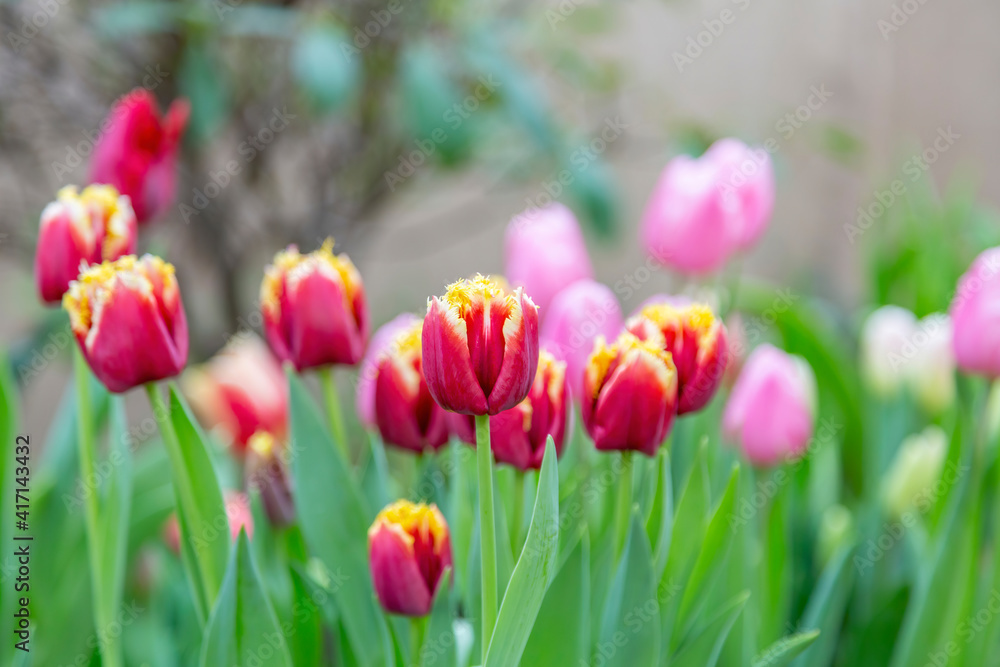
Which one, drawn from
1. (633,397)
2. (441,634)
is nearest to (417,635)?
(441,634)

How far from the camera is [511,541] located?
0.34 m

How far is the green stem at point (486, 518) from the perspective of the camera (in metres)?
0.25

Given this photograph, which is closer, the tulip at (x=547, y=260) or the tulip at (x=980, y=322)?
the tulip at (x=980, y=322)

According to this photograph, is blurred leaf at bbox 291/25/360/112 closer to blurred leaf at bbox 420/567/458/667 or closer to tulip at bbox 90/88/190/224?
tulip at bbox 90/88/190/224

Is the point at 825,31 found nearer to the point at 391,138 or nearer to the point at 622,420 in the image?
the point at 391,138

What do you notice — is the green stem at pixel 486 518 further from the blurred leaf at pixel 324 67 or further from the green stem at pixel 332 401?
the blurred leaf at pixel 324 67

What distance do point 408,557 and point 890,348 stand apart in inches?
16.4

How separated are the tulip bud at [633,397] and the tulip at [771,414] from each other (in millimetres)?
180

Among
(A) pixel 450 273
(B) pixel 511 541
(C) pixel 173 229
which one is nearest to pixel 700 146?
(B) pixel 511 541

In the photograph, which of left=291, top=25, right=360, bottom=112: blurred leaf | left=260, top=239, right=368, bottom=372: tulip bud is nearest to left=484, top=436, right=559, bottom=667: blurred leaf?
left=260, top=239, right=368, bottom=372: tulip bud

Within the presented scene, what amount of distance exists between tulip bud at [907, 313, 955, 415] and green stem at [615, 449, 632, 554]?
298 mm

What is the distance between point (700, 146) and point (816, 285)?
0.59 meters

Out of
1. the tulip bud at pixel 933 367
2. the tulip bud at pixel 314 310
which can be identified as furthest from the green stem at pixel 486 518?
the tulip bud at pixel 933 367

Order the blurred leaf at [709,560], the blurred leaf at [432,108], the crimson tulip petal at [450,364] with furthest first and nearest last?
the blurred leaf at [432,108], the blurred leaf at [709,560], the crimson tulip petal at [450,364]
